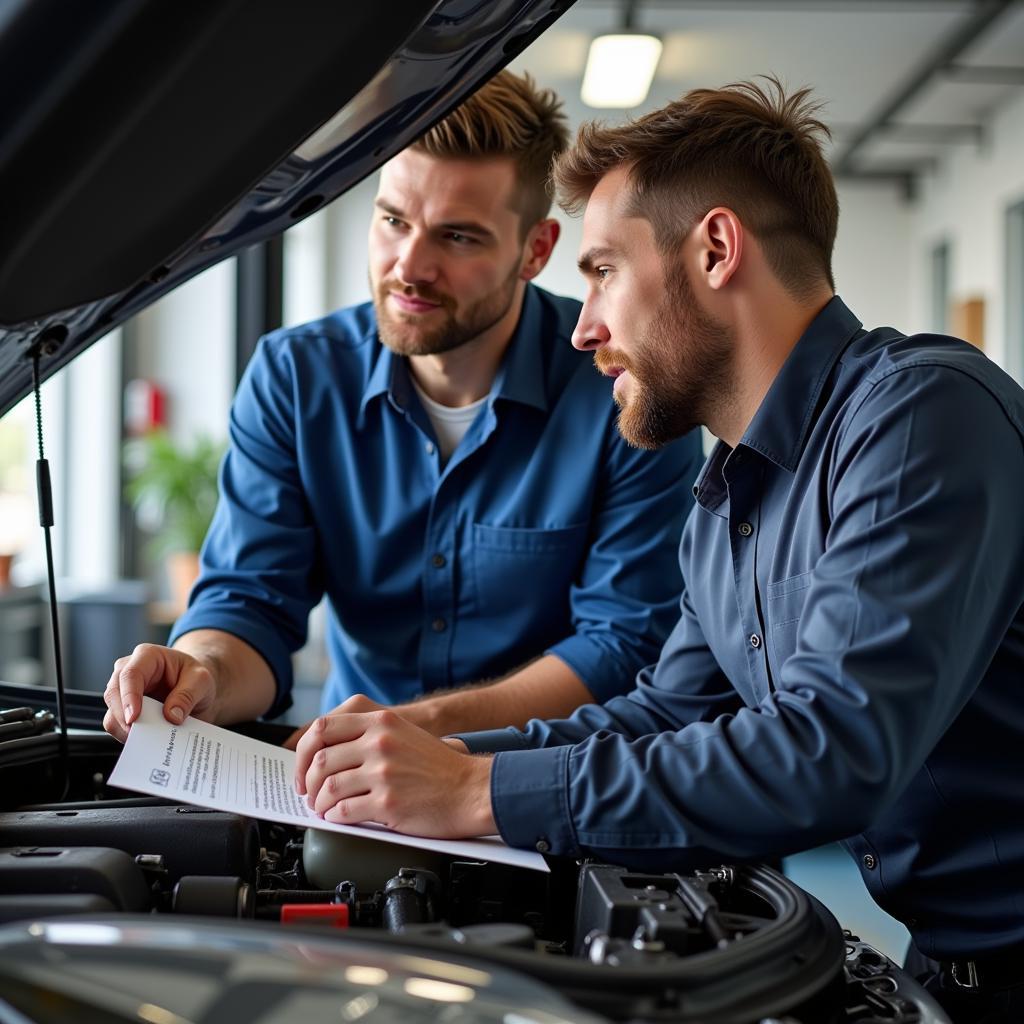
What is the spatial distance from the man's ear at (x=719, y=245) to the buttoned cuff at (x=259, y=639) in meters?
0.82

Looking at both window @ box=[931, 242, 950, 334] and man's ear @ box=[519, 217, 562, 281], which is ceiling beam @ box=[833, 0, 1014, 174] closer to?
window @ box=[931, 242, 950, 334]

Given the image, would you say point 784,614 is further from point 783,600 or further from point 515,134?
point 515,134

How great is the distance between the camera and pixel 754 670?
131 centimetres

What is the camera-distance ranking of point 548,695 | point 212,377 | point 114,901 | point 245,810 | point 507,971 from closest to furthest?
point 507,971 → point 114,901 → point 245,810 → point 548,695 → point 212,377

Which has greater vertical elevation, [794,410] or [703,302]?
[703,302]

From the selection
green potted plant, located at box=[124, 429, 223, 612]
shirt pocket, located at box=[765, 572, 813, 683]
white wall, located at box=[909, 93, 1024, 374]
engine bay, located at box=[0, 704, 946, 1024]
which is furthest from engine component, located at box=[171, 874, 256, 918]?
white wall, located at box=[909, 93, 1024, 374]

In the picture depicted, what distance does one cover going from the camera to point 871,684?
3.20 ft

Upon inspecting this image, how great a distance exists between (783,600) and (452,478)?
74cm

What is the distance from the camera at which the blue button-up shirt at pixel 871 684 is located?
0.98 metres

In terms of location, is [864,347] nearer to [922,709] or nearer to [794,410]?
[794,410]

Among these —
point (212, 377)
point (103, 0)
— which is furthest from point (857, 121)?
point (103, 0)

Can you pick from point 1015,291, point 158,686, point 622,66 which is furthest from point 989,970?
point 1015,291

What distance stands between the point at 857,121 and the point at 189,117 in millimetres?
6869

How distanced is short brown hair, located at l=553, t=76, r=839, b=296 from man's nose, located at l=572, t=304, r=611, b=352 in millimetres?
111
